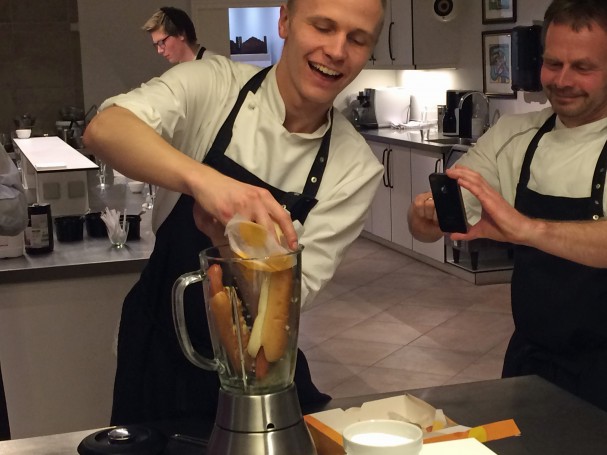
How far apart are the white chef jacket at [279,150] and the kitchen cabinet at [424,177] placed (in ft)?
16.2

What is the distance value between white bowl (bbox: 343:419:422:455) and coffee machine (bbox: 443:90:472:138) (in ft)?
20.1

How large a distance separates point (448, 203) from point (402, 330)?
374cm

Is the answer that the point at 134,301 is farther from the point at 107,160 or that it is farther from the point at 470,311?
the point at 470,311

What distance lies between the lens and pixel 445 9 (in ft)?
25.8

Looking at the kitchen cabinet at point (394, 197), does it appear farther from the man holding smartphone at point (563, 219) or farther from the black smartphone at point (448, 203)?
the black smartphone at point (448, 203)

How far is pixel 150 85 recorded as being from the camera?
6.46 ft

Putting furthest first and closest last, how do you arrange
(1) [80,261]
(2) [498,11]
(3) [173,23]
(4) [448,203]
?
(2) [498,11] → (3) [173,23] → (1) [80,261] → (4) [448,203]

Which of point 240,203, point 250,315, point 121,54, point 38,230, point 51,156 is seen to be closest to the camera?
point 250,315

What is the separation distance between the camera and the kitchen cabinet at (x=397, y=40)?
8086 millimetres

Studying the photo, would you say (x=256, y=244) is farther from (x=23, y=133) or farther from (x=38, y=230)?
(x=23, y=133)

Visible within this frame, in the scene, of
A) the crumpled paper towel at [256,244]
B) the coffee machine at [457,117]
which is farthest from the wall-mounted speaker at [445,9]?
the crumpled paper towel at [256,244]

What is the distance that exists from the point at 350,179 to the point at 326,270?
221 millimetres

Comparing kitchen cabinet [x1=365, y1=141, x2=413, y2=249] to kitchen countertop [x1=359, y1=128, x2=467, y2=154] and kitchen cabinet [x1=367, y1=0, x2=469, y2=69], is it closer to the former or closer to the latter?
kitchen countertop [x1=359, y1=128, x2=467, y2=154]

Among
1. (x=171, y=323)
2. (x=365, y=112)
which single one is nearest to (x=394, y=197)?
(x=365, y=112)
